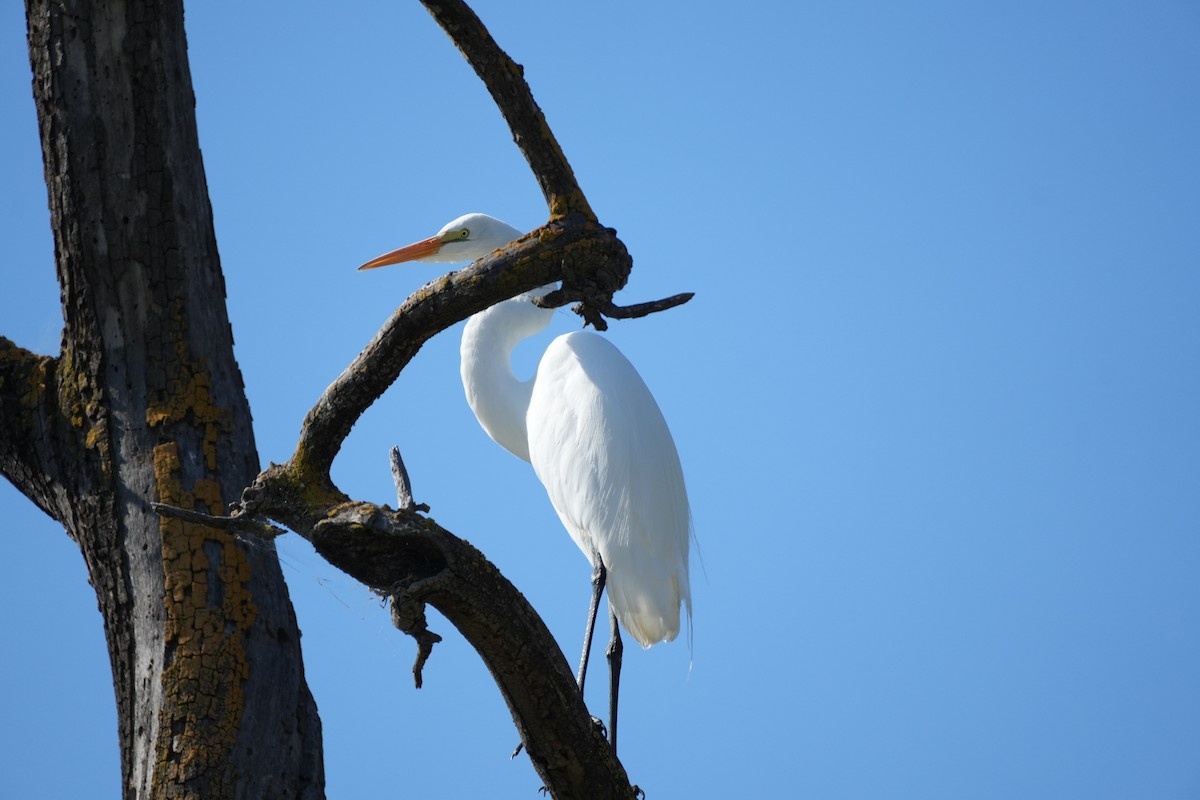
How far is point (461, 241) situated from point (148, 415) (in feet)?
11.8

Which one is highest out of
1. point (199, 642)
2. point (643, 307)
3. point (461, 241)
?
point (461, 241)

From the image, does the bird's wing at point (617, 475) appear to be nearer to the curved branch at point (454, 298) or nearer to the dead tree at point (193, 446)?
the dead tree at point (193, 446)

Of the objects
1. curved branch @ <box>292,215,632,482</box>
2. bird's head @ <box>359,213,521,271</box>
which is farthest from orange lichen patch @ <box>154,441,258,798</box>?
bird's head @ <box>359,213,521,271</box>

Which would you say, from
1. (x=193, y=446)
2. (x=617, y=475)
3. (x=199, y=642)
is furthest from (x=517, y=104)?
(x=617, y=475)

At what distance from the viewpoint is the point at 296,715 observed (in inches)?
101

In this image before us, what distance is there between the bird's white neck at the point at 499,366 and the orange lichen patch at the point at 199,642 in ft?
10.9

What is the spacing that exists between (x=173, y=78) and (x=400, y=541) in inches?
54.8

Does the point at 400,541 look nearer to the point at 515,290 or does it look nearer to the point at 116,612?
the point at 515,290

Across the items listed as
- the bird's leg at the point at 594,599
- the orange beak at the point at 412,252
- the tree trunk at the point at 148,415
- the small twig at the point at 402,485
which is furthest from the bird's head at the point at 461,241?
the small twig at the point at 402,485

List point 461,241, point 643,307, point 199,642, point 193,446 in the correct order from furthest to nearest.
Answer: point 461,241, point 193,446, point 199,642, point 643,307

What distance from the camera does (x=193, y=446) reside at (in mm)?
2658

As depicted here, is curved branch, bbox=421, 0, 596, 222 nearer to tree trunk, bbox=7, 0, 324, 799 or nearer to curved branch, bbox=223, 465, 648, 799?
curved branch, bbox=223, 465, 648, 799

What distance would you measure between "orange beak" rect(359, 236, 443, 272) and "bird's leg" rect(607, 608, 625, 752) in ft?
7.03

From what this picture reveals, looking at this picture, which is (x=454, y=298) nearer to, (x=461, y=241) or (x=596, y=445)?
(x=596, y=445)
